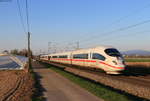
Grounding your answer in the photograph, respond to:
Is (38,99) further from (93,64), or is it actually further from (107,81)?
(93,64)

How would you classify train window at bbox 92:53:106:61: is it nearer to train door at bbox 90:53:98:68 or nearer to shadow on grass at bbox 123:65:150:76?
train door at bbox 90:53:98:68

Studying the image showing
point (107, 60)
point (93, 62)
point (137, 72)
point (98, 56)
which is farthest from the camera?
point (137, 72)

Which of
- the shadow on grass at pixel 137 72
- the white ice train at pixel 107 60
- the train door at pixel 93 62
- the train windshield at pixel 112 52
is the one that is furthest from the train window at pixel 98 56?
the shadow on grass at pixel 137 72

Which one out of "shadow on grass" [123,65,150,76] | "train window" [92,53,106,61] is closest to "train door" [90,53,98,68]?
"train window" [92,53,106,61]

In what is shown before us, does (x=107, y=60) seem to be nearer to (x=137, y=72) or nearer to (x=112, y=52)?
(x=112, y=52)

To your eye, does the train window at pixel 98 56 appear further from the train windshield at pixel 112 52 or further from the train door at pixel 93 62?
the train windshield at pixel 112 52

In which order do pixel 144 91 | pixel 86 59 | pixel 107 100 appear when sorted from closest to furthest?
pixel 107 100
pixel 144 91
pixel 86 59

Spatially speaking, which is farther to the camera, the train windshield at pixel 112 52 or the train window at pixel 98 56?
the train window at pixel 98 56

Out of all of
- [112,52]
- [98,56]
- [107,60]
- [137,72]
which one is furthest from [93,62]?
[137,72]

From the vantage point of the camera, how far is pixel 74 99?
29.7 ft

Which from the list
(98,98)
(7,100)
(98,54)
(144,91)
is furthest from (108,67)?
(7,100)

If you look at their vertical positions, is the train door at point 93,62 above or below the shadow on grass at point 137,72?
above

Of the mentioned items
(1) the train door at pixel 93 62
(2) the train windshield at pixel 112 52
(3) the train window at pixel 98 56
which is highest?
(2) the train windshield at pixel 112 52

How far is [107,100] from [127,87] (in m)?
5.43
